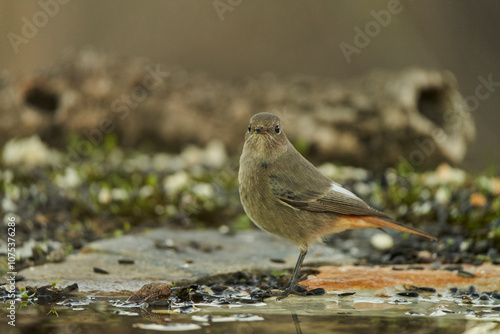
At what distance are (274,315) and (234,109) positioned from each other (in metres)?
6.23

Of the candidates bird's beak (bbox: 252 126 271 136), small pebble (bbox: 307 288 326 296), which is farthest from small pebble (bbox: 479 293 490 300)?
bird's beak (bbox: 252 126 271 136)

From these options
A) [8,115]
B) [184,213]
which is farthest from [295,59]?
[8,115]

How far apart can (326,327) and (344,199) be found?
1490 millimetres

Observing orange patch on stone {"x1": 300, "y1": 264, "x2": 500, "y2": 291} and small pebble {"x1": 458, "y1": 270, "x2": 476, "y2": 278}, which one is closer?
orange patch on stone {"x1": 300, "y1": 264, "x2": 500, "y2": 291}

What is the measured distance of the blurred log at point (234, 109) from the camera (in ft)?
29.4

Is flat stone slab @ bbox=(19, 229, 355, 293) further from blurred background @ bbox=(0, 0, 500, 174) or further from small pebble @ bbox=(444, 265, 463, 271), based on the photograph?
blurred background @ bbox=(0, 0, 500, 174)

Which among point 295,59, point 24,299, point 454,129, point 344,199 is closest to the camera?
point 24,299

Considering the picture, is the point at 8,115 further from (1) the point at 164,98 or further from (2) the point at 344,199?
(2) the point at 344,199

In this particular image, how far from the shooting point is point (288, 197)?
14.4 feet

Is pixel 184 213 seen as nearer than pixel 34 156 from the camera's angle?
Yes

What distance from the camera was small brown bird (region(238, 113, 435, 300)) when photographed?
4398mm

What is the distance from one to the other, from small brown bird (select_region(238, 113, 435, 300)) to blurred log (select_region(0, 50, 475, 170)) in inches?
177

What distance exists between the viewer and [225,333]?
3.05 m

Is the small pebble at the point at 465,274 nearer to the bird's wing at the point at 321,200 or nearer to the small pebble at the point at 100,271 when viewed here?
the bird's wing at the point at 321,200
